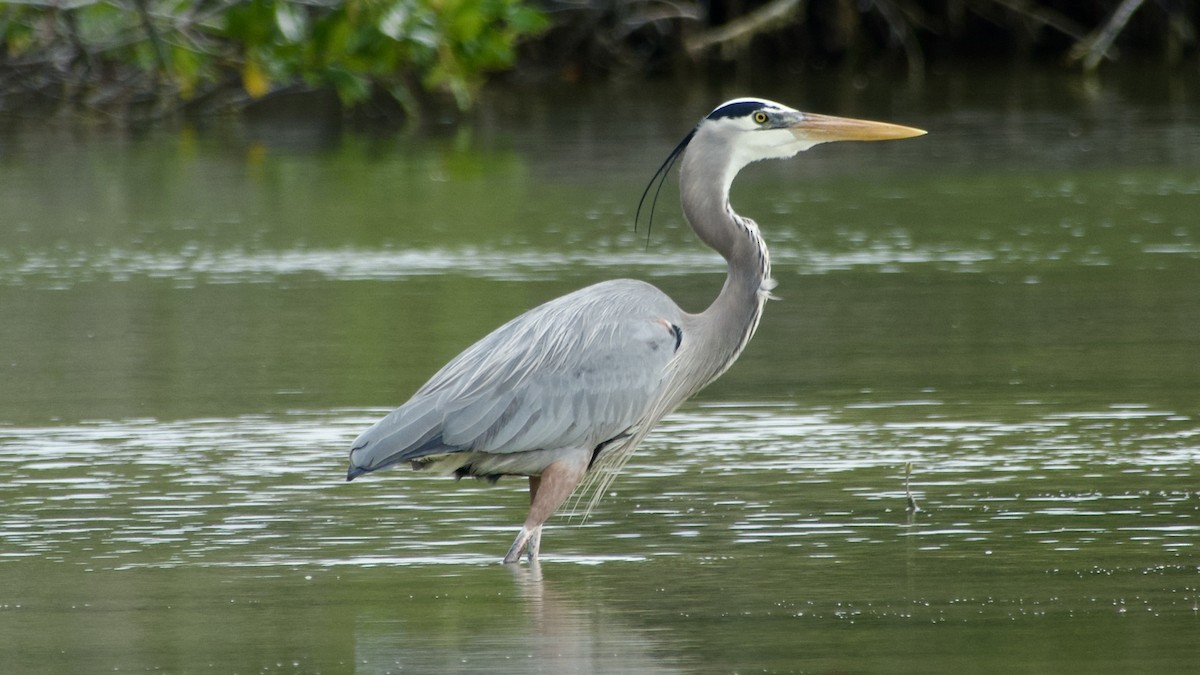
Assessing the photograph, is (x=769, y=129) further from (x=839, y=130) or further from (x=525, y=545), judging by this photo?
(x=525, y=545)

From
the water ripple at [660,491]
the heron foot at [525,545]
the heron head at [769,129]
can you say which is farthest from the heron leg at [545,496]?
the heron head at [769,129]

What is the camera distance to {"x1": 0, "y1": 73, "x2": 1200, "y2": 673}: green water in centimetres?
506

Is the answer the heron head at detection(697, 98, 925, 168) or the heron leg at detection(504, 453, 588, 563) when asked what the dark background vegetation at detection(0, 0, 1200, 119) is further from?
the heron leg at detection(504, 453, 588, 563)

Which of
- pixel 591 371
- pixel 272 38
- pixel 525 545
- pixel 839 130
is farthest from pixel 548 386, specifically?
pixel 272 38

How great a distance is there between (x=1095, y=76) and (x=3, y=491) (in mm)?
19519

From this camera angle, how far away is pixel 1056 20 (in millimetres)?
29016

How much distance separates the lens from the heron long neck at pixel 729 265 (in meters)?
6.29

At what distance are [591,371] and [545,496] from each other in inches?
14.2

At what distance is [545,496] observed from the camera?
5.85m

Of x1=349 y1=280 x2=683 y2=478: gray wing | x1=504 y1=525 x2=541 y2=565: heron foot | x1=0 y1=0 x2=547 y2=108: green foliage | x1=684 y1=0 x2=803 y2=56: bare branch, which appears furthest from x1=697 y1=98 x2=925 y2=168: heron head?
x1=684 y1=0 x2=803 y2=56: bare branch

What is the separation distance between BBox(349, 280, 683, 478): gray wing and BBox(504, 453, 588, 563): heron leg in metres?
0.06

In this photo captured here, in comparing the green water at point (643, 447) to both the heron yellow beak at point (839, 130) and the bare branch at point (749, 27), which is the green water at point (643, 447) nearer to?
the heron yellow beak at point (839, 130)

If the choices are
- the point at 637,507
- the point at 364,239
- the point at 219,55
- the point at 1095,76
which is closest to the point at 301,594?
the point at 637,507

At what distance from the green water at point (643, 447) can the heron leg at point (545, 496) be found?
0.32 ft
